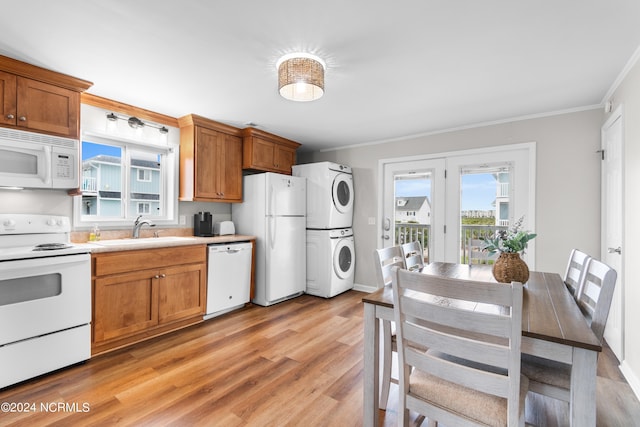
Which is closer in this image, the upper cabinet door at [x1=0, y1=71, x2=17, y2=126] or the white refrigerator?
the upper cabinet door at [x1=0, y1=71, x2=17, y2=126]

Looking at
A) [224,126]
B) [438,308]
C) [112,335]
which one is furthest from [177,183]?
[438,308]

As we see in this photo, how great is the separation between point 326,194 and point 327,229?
0.48 meters

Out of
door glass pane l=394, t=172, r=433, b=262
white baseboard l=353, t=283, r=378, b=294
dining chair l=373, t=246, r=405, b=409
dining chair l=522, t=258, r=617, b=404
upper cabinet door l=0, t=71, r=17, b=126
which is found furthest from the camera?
white baseboard l=353, t=283, r=378, b=294

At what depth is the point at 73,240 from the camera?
111 inches

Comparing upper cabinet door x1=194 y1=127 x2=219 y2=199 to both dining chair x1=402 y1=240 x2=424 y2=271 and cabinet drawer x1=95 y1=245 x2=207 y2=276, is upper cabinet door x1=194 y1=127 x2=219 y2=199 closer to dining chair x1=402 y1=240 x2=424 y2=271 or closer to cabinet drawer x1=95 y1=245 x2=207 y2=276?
cabinet drawer x1=95 y1=245 x2=207 y2=276

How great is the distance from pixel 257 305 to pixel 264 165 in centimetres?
181

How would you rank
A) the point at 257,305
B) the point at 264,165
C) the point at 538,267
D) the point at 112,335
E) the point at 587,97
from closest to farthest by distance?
the point at 112,335 → the point at 587,97 → the point at 538,267 → the point at 257,305 → the point at 264,165

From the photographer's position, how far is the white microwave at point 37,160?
2223 millimetres

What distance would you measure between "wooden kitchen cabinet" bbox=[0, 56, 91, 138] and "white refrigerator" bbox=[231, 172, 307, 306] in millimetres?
1876

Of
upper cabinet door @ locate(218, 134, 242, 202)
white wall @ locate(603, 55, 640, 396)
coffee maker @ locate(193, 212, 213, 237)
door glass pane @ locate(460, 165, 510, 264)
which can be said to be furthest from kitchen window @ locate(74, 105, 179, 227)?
white wall @ locate(603, 55, 640, 396)

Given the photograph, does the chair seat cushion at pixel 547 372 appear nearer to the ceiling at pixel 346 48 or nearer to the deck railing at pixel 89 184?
the ceiling at pixel 346 48

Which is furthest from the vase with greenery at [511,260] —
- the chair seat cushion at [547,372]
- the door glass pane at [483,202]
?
the door glass pane at [483,202]

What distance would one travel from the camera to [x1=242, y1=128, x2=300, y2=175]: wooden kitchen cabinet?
154 inches

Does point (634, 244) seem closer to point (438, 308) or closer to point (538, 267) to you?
point (538, 267)
